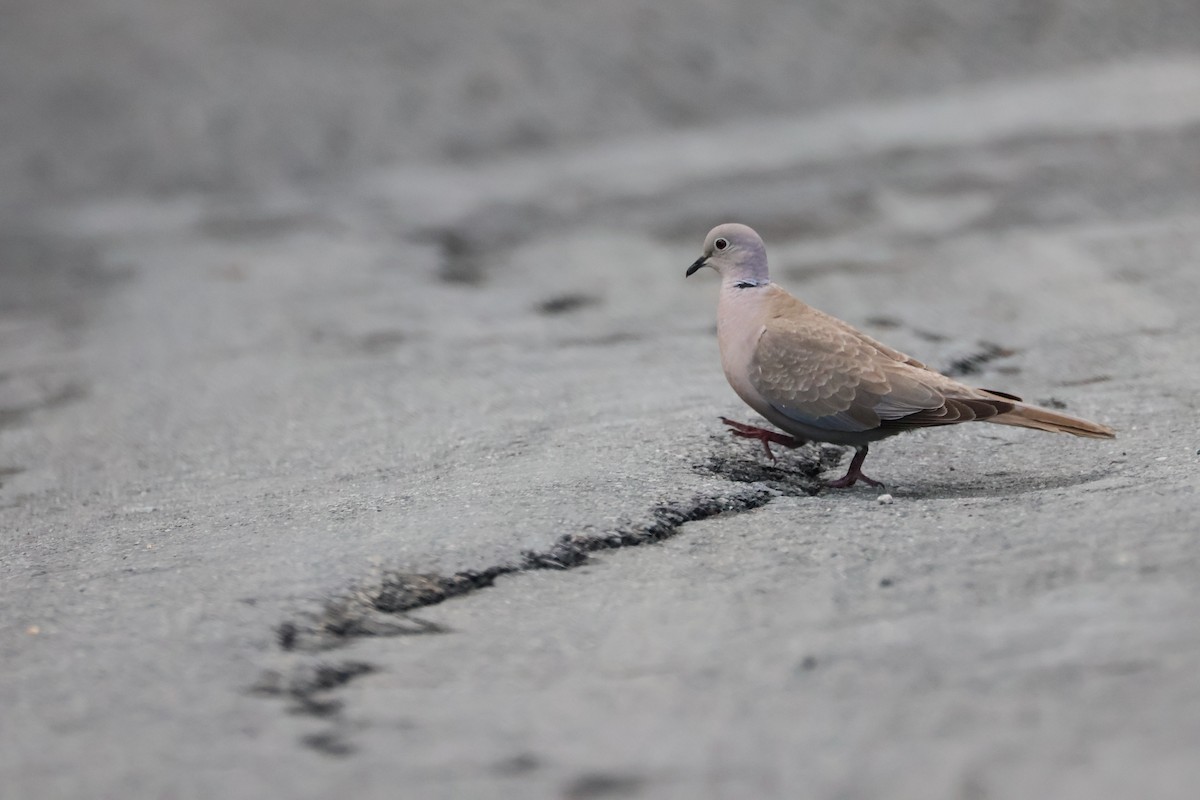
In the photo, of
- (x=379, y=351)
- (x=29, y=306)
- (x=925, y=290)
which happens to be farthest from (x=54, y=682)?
(x=29, y=306)

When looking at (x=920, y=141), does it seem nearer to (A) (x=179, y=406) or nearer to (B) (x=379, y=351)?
(B) (x=379, y=351)

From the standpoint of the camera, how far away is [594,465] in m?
4.16

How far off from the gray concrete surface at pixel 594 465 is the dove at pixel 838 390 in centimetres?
20

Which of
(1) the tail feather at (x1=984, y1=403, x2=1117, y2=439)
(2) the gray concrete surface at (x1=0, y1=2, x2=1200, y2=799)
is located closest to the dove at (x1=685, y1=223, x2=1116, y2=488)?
(1) the tail feather at (x1=984, y1=403, x2=1117, y2=439)

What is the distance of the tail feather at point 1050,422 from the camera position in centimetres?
392

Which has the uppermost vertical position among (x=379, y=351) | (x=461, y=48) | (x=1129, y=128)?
(x=461, y=48)

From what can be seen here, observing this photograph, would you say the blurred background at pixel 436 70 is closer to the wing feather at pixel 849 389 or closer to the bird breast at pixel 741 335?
the bird breast at pixel 741 335

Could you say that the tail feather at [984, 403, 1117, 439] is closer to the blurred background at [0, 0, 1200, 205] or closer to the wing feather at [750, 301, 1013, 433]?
the wing feather at [750, 301, 1013, 433]

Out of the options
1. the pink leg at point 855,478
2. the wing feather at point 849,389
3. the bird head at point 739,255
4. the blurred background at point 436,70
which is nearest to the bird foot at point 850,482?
the pink leg at point 855,478

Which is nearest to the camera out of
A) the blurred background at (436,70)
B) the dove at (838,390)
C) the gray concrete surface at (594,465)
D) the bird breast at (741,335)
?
the gray concrete surface at (594,465)

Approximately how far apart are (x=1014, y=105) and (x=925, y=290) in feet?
13.4

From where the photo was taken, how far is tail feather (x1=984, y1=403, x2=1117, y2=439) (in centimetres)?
Result: 392

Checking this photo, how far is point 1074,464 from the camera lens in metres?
4.22

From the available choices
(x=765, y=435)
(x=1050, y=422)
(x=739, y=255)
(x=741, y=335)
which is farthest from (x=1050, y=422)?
(x=739, y=255)
